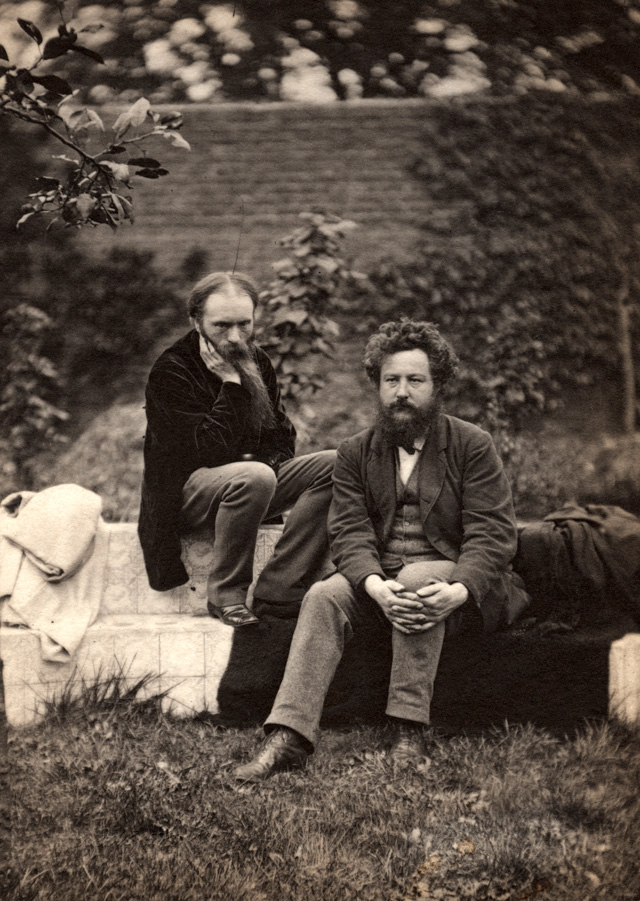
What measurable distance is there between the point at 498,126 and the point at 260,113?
A: 104cm

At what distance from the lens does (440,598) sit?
3.57 metres

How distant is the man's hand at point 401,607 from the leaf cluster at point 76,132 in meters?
1.70

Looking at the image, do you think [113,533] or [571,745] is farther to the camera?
[113,533]

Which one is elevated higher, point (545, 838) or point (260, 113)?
point (260, 113)

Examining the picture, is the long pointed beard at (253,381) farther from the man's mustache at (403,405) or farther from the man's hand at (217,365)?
the man's mustache at (403,405)

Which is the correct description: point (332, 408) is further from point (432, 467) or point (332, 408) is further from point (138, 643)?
point (138, 643)

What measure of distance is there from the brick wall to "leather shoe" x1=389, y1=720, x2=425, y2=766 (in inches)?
78.6

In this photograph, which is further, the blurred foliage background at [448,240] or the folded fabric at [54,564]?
the blurred foliage background at [448,240]

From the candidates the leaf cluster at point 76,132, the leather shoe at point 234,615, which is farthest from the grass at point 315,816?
the leaf cluster at point 76,132

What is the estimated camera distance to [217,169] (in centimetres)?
404

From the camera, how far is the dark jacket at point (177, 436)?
393 centimetres

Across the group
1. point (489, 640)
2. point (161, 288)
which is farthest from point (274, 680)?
point (161, 288)

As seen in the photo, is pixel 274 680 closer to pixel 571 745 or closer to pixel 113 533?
pixel 113 533

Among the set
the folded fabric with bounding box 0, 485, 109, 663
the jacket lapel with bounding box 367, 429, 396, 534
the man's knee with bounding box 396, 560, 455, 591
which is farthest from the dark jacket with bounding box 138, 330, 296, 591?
the man's knee with bounding box 396, 560, 455, 591
